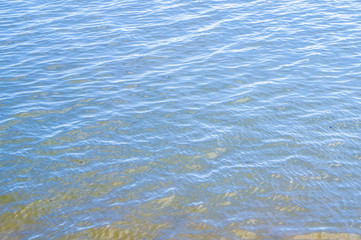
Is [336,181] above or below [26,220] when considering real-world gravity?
below

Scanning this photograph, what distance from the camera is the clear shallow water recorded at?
26.2 ft

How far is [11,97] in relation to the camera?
12.1m

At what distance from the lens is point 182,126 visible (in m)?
10.6

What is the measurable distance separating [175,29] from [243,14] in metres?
2.90

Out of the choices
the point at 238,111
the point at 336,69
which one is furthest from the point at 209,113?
the point at 336,69

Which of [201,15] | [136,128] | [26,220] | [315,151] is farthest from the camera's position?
[201,15]

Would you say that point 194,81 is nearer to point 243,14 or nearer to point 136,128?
point 136,128

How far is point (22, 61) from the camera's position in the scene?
1416 centimetres

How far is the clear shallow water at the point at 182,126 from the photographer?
799cm

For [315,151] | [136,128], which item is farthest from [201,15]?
[315,151]

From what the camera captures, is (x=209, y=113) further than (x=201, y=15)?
No

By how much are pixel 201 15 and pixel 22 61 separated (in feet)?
22.2

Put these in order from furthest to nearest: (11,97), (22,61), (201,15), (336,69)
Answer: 1. (201,15)
2. (22,61)
3. (336,69)
4. (11,97)

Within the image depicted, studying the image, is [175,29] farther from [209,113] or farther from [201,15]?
[209,113]
